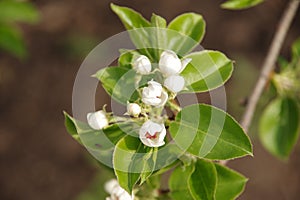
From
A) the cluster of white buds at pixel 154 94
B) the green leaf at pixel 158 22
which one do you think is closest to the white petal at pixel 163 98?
the cluster of white buds at pixel 154 94

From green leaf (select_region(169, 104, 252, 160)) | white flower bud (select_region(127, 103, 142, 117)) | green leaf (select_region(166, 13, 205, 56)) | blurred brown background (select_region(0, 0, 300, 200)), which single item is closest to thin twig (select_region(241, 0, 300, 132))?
green leaf (select_region(166, 13, 205, 56))

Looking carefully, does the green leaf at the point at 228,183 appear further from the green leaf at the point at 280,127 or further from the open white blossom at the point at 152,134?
the green leaf at the point at 280,127

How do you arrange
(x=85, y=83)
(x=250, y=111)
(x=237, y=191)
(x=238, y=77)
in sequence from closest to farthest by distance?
(x=237, y=191), (x=250, y=111), (x=238, y=77), (x=85, y=83)

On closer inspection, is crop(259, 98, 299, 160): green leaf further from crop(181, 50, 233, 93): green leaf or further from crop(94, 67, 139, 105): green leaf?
crop(94, 67, 139, 105): green leaf

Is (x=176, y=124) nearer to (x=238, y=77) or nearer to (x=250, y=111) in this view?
(x=250, y=111)

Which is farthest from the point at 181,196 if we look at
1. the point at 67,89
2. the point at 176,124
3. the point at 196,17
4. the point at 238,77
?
the point at 67,89

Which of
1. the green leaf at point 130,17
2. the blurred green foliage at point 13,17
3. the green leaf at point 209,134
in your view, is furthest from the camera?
the blurred green foliage at point 13,17
